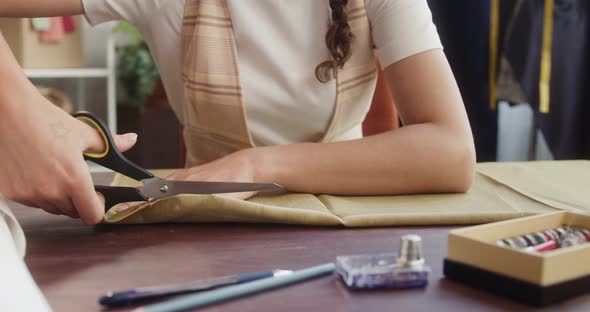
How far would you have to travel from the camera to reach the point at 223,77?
43.0 inches

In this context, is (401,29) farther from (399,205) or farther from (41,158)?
(41,158)

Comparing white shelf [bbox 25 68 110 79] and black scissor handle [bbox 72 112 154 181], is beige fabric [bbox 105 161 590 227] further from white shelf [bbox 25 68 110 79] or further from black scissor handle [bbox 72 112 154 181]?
white shelf [bbox 25 68 110 79]

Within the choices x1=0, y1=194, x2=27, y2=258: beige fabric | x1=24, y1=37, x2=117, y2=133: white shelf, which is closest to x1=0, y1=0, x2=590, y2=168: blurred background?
x1=24, y1=37, x2=117, y2=133: white shelf

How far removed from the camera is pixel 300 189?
0.90 m

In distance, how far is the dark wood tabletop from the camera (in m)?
0.52

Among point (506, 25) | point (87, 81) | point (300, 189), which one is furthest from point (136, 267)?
point (87, 81)

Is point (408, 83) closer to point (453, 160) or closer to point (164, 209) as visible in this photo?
point (453, 160)

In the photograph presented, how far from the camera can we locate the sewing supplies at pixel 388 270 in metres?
0.54

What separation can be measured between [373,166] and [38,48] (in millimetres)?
2443

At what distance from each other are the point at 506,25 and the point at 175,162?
3.68 feet

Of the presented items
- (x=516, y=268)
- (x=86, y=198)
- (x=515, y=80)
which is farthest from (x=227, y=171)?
(x=515, y=80)

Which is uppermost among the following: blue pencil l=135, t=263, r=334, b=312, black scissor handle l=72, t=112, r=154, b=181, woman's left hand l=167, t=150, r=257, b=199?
black scissor handle l=72, t=112, r=154, b=181

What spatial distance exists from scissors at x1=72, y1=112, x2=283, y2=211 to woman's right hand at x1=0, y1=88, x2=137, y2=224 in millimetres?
33

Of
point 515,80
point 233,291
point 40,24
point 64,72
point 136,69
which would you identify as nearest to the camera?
point 233,291
